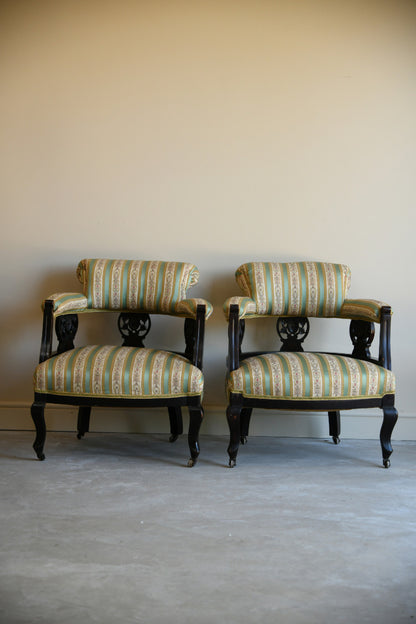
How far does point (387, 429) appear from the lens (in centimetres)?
281

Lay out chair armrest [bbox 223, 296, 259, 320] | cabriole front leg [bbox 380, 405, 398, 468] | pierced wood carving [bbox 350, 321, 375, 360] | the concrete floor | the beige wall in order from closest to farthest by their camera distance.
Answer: the concrete floor, cabriole front leg [bbox 380, 405, 398, 468], chair armrest [bbox 223, 296, 259, 320], pierced wood carving [bbox 350, 321, 375, 360], the beige wall

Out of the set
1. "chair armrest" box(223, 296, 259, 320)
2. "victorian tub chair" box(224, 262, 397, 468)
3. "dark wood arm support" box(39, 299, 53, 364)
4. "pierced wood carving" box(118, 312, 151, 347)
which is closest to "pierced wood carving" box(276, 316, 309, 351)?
"victorian tub chair" box(224, 262, 397, 468)

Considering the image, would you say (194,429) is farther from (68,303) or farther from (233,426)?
(68,303)

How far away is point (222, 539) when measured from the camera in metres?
2.02

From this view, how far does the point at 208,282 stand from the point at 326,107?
122cm

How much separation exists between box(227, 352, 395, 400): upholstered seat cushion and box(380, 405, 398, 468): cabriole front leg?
96 mm

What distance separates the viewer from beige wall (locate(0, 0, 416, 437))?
3.36 meters

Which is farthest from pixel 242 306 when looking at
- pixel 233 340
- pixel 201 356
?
pixel 201 356

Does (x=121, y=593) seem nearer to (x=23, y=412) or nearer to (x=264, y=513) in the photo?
(x=264, y=513)

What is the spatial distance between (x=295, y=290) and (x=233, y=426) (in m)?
0.81

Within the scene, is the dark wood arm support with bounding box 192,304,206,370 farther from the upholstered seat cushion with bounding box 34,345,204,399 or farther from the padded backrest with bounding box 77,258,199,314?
the padded backrest with bounding box 77,258,199,314

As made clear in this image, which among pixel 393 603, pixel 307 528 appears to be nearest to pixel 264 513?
pixel 307 528

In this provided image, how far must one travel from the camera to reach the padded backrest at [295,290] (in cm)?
309

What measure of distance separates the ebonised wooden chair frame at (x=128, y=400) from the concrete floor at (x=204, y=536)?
0.53ft
